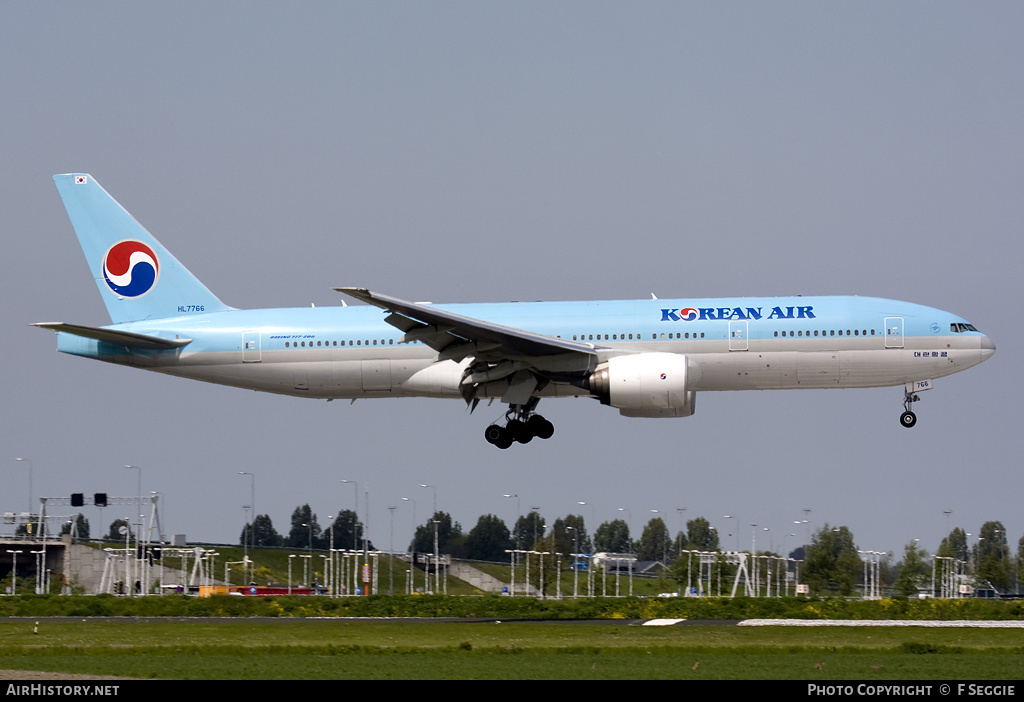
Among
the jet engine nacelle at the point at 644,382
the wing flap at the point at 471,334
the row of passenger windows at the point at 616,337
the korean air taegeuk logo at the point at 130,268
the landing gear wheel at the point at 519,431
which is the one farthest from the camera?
the korean air taegeuk logo at the point at 130,268

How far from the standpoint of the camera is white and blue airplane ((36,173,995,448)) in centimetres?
3591

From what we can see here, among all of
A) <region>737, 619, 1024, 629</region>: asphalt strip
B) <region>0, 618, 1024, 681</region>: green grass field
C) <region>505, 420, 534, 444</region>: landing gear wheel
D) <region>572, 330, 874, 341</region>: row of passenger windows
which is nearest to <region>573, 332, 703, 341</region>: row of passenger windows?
<region>572, 330, 874, 341</region>: row of passenger windows

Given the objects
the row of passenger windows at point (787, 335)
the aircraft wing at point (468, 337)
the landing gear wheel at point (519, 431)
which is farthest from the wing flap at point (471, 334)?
the landing gear wheel at point (519, 431)

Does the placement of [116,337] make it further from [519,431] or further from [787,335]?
[787,335]

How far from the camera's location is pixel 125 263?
42969 mm

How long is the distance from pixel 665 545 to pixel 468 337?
5453 inches

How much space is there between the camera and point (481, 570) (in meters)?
114

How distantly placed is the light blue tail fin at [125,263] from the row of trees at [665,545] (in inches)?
1640

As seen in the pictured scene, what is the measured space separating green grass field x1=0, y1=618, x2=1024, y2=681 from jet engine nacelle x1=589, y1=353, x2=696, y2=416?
6502 mm

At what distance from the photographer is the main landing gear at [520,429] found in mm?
38875

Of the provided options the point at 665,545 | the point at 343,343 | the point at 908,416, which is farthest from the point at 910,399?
the point at 665,545

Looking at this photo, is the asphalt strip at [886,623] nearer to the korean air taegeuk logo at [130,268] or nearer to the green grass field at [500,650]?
the green grass field at [500,650]

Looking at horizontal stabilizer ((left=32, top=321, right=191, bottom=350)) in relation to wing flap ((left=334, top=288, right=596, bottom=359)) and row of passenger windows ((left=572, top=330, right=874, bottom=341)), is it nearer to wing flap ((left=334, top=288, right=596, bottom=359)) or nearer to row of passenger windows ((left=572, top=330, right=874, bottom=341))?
wing flap ((left=334, top=288, right=596, bottom=359))

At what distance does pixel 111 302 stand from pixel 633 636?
2312 centimetres
